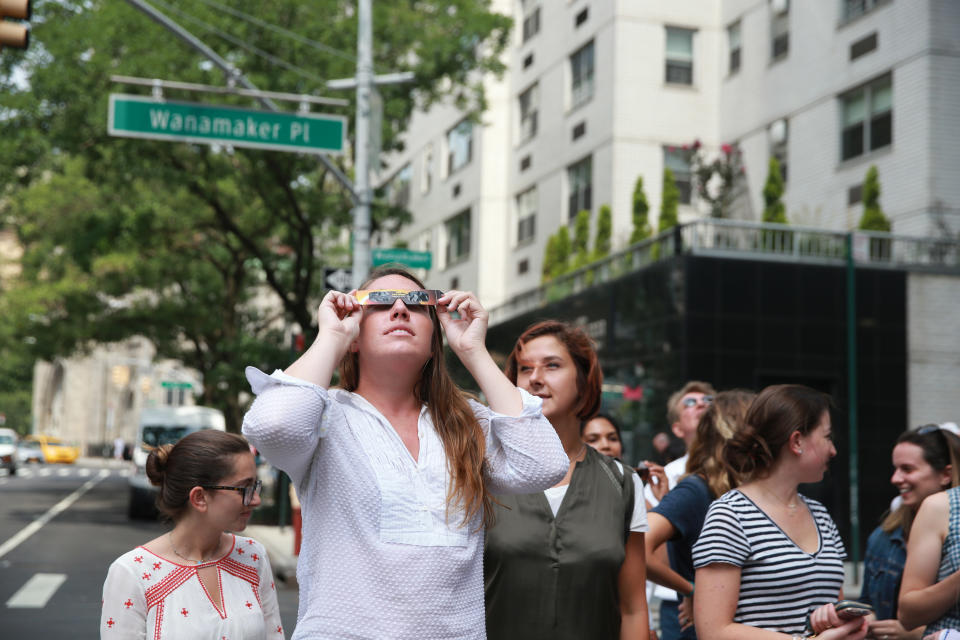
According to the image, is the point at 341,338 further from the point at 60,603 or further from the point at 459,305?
the point at 60,603

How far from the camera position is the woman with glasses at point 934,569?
15.2ft

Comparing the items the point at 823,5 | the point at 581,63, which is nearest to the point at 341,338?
the point at 823,5

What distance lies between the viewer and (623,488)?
423cm

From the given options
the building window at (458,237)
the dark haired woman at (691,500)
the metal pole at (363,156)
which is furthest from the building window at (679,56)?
the dark haired woman at (691,500)

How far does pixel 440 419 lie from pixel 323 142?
1231 cm

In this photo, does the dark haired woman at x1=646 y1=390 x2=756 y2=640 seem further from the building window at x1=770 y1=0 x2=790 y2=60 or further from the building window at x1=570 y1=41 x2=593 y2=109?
the building window at x1=570 y1=41 x2=593 y2=109

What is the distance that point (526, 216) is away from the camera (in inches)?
1323

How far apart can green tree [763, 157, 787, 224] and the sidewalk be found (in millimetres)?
10743

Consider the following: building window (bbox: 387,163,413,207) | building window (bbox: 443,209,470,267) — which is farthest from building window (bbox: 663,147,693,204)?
building window (bbox: 387,163,413,207)

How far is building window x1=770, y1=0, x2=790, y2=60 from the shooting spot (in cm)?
2533

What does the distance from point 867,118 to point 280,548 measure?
44.6ft

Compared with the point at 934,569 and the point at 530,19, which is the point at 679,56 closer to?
the point at 530,19

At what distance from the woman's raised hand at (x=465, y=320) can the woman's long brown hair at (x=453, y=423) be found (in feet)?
0.13

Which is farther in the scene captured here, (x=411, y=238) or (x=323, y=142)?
(x=411, y=238)
